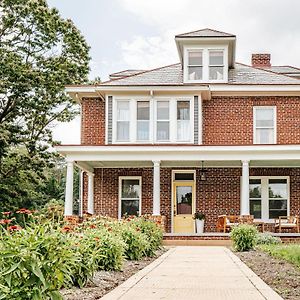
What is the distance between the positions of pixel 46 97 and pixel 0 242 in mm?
26093

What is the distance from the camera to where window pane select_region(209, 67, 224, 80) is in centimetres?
2609

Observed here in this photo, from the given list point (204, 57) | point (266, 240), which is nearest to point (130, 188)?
point (204, 57)

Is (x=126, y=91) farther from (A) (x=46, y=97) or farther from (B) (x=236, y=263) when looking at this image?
(B) (x=236, y=263)

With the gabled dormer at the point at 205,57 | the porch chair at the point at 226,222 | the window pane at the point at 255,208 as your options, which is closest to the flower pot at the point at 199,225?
the porch chair at the point at 226,222

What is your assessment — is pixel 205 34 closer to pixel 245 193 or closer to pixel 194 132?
pixel 194 132

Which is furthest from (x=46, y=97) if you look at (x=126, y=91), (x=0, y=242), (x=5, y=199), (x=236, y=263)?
(x=0, y=242)

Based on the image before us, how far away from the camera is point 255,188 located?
1001 inches

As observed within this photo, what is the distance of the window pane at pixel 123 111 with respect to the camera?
24953 millimetres

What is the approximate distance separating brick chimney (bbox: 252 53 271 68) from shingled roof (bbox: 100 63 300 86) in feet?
11.2

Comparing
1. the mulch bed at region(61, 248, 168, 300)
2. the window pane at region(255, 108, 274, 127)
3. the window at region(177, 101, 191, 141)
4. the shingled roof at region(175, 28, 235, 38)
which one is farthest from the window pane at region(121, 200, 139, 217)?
the mulch bed at region(61, 248, 168, 300)

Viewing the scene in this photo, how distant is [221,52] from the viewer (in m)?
26.3

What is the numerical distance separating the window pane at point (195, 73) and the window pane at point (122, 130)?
11.4ft

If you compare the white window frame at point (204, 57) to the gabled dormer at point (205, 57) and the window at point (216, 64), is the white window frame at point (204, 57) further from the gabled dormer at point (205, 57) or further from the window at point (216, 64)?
the window at point (216, 64)

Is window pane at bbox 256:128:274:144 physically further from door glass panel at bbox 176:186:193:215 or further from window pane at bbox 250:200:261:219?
door glass panel at bbox 176:186:193:215
